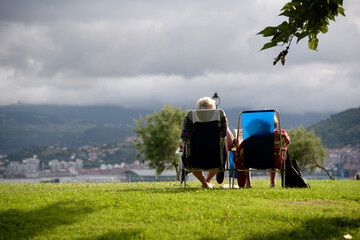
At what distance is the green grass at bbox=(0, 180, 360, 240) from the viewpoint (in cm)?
647

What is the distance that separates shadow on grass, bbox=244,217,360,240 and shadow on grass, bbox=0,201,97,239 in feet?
9.89

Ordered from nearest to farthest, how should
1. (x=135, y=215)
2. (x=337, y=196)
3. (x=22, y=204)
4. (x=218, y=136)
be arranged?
(x=135, y=215)
(x=22, y=204)
(x=337, y=196)
(x=218, y=136)

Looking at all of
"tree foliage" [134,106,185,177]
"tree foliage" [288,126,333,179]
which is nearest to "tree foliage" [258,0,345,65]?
"tree foliage" [134,106,185,177]

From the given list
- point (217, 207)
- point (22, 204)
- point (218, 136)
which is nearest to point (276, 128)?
point (218, 136)

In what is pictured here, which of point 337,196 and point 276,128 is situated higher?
point 276,128

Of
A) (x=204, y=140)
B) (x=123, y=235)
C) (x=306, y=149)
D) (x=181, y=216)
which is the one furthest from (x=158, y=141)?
(x=123, y=235)

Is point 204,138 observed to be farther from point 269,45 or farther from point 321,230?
point 269,45

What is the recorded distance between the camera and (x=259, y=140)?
1087cm

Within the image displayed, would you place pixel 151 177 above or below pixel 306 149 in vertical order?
below

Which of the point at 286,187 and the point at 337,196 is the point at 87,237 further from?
the point at 286,187

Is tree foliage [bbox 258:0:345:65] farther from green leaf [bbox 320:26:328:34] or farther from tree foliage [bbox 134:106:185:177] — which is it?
tree foliage [bbox 134:106:185:177]

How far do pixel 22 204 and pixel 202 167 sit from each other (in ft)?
14.2

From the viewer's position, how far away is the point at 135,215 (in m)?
7.35

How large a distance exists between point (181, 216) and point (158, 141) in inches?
2029
